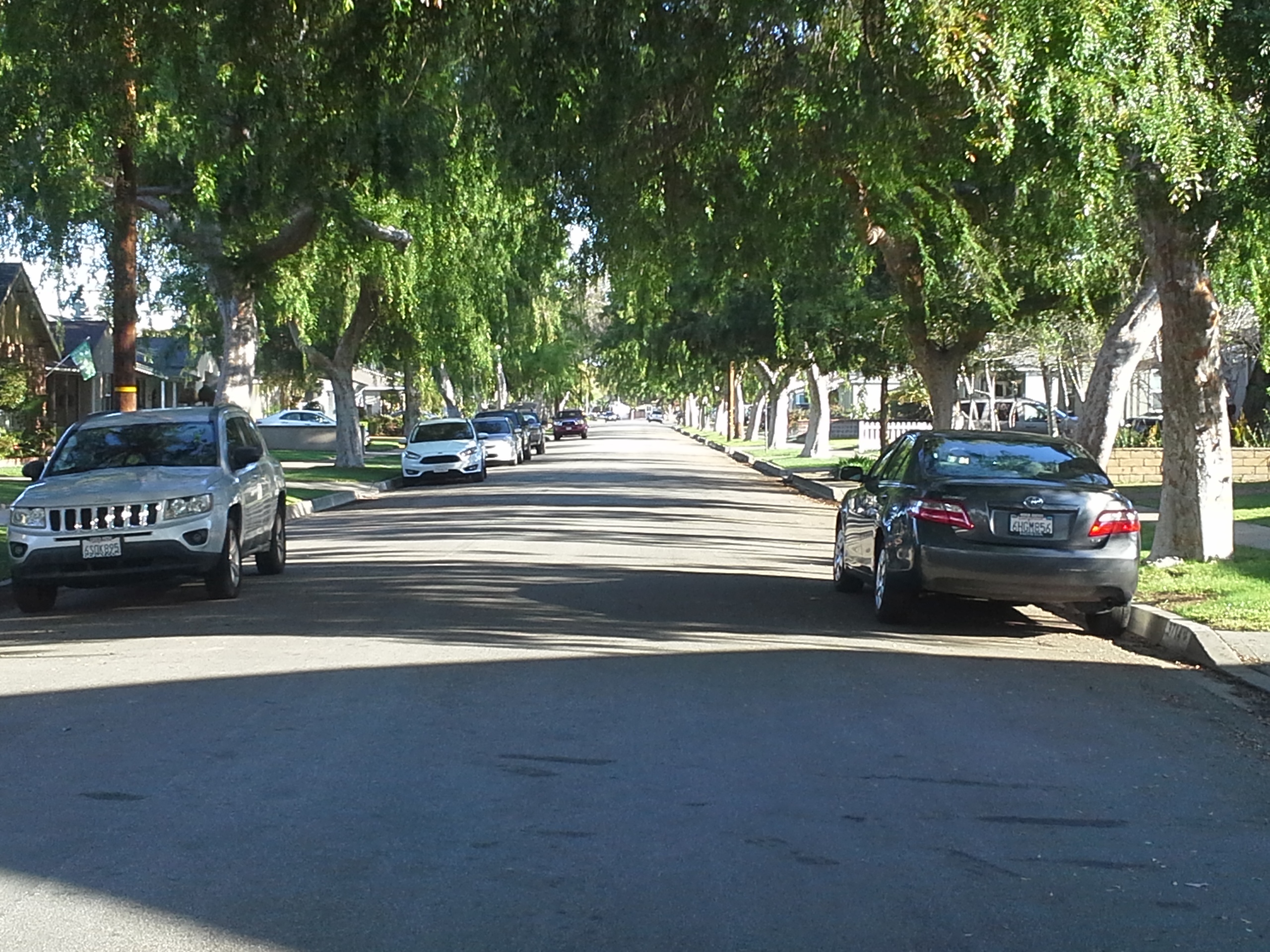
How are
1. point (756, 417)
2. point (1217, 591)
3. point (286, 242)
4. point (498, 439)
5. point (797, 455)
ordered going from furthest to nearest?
point (756, 417) → point (797, 455) → point (498, 439) → point (286, 242) → point (1217, 591)

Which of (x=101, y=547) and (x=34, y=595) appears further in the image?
(x=34, y=595)

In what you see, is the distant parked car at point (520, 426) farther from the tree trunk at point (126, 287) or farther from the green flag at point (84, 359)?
the tree trunk at point (126, 287)

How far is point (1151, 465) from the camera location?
104 ft

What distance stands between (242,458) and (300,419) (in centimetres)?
4753

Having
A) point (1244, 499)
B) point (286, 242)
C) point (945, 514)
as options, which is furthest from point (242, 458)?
point (1244, 499)

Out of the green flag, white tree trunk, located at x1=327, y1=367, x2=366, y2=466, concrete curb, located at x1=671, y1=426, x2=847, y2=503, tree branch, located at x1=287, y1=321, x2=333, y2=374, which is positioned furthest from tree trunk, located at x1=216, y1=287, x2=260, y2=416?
the green flag

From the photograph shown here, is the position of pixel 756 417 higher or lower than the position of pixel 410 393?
lower

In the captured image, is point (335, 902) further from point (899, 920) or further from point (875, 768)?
point (875, 768)

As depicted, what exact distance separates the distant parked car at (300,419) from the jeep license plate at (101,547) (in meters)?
45.1

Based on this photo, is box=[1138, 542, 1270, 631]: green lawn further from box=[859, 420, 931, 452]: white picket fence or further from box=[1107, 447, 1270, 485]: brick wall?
box=[859, 420, 931, 452]: white picket fence

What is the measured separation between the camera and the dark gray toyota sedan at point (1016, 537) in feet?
37.3

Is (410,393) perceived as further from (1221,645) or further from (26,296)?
(1221,645)

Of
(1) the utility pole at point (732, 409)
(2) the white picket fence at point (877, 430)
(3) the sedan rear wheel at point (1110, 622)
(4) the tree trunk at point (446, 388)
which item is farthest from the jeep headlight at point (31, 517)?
(1) the utility pole at point (732, 409)

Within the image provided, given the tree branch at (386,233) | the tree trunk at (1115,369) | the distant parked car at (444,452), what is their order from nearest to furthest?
the tree trunk at (1115,369), the tree branch at (386,233), the distant parked car at (444,452)
